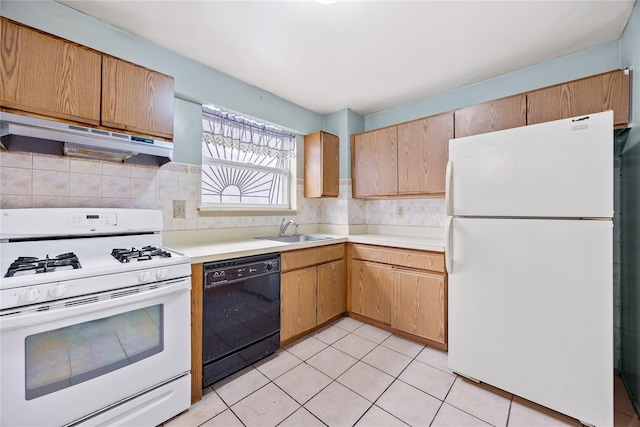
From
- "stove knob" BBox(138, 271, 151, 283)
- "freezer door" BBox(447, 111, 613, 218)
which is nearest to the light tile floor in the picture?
"stove knob" BBox(138, 271, 151, 283)

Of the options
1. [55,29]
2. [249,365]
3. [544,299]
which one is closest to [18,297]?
[249,365]

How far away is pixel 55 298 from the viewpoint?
1.08 m

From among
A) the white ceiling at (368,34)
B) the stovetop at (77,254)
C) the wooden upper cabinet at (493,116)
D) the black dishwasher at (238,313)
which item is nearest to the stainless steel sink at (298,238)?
the black dishwasher at (238,313)

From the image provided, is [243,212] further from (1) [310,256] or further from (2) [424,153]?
(2) [424,153]

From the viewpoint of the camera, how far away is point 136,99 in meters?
1.62

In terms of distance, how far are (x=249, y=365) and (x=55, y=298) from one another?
1286mm

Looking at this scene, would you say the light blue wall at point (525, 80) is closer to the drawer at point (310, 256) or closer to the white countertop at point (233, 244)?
the white countertop at point (233, 244)

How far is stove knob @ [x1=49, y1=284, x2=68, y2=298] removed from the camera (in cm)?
107

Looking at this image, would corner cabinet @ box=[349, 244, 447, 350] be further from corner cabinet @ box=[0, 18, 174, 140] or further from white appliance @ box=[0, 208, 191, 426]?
corner cabinet @ box=[0, 18, 174, 140]

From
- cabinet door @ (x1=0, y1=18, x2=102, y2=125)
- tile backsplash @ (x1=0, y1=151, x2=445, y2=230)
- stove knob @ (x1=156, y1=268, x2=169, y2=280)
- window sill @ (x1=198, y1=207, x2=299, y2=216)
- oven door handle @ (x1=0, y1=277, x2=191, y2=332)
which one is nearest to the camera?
oven door handle @ (x1=0, y1=277, x2=191, y2=332)

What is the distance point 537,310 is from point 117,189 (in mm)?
2753

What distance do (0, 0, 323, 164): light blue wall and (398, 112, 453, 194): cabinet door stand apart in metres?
1.19

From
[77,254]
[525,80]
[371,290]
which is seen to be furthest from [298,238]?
[525,80]

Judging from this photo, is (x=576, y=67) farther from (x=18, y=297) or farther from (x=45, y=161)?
(x=45, y=161)
